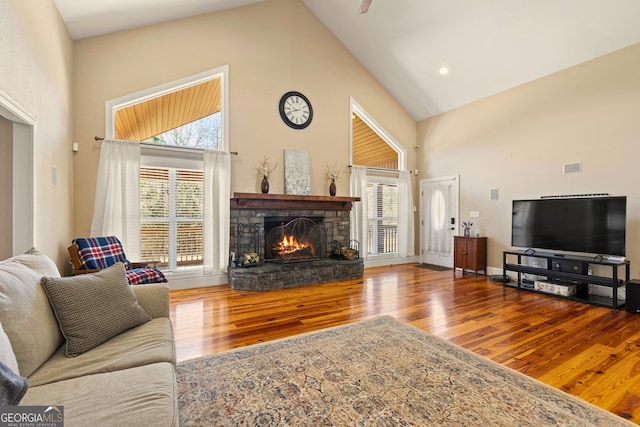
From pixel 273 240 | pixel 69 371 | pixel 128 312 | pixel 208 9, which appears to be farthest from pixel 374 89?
pixel 69 371

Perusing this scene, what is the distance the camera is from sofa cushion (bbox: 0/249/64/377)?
1.25m

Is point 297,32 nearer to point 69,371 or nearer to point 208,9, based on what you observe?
point 208,9

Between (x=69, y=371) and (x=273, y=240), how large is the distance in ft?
12.5

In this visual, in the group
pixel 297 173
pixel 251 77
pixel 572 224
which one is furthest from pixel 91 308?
pixel 572 224

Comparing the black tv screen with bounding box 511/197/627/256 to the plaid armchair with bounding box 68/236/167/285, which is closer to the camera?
the plaid armchair with bounding box 68/236/167/285

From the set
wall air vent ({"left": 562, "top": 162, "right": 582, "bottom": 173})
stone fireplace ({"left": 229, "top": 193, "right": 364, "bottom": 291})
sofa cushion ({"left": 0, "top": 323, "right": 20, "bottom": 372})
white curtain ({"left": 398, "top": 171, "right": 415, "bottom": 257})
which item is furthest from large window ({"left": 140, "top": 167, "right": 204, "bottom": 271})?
wall air vent ({"left": 562, "top": 162, "right": 582, "bottom": 173})

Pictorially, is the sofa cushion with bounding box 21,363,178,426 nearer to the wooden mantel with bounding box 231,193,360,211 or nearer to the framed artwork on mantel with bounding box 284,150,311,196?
the wooden mantel with bounding box 231,193,360,211

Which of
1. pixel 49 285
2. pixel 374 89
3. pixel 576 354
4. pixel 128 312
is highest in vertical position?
A: pixel 374 89

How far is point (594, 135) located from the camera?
414 centimetres

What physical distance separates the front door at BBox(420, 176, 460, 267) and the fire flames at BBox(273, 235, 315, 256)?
2871 millimetres

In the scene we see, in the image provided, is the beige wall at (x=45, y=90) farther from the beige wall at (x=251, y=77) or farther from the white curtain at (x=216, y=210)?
the white curtain at (x=216, y=210)

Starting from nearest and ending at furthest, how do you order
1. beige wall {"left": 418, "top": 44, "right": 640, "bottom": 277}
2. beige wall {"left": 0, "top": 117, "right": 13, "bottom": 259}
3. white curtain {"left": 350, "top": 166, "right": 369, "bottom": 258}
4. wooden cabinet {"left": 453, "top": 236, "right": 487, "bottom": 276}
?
beige wall {"left": 0, "top": 117, "right": 13, "bottom": 259}
beige wall {"left": 418, "top": 44, "right": 640, "bottom": 277}
wooden cabinet {"left": 453, "top": 236, "right": 487, "bottom": 276}
white curtain {"left": 350, "top": 166, "right": 369, "bottom": 258}

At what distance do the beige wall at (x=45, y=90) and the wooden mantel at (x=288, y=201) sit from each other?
2.07m

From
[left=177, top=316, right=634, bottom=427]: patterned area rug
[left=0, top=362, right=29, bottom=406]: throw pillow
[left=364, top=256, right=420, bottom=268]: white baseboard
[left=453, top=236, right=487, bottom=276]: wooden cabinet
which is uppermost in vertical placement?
[left=0, top=362, right=29, bottom=406]: throw pillow
